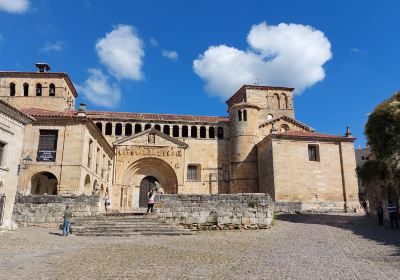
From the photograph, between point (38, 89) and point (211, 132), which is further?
point (211, 132)

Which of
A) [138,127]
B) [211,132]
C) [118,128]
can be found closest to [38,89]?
[118,128]

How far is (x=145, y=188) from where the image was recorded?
33.8 m

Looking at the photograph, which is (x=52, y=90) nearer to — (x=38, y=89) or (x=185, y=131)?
(x=38, y=89)

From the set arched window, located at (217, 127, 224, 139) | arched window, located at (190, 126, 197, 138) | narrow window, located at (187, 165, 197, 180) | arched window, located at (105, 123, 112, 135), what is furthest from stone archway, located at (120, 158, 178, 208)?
arched window, located at (217, 127, 224, 139)

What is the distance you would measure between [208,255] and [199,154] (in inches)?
942

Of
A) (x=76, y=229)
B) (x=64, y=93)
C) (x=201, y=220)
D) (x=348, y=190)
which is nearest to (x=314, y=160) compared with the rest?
(x=348, y=190)

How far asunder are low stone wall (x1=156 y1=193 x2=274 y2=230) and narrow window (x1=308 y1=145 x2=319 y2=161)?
1542 centimetres

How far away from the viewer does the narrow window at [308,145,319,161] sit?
2998 centimetres

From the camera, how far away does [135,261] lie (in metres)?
8.72

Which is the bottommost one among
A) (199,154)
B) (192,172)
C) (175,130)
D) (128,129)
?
(192,172)

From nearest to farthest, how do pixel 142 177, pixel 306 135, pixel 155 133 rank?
pixel 306 135 < pixel 155 133 < pixel 142 177

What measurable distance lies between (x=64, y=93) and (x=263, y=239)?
26.0 metres

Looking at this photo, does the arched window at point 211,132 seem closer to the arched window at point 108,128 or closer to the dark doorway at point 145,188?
the dark doorway at point 145,188

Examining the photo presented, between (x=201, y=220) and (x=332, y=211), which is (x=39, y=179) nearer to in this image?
(x=201, y=220)
